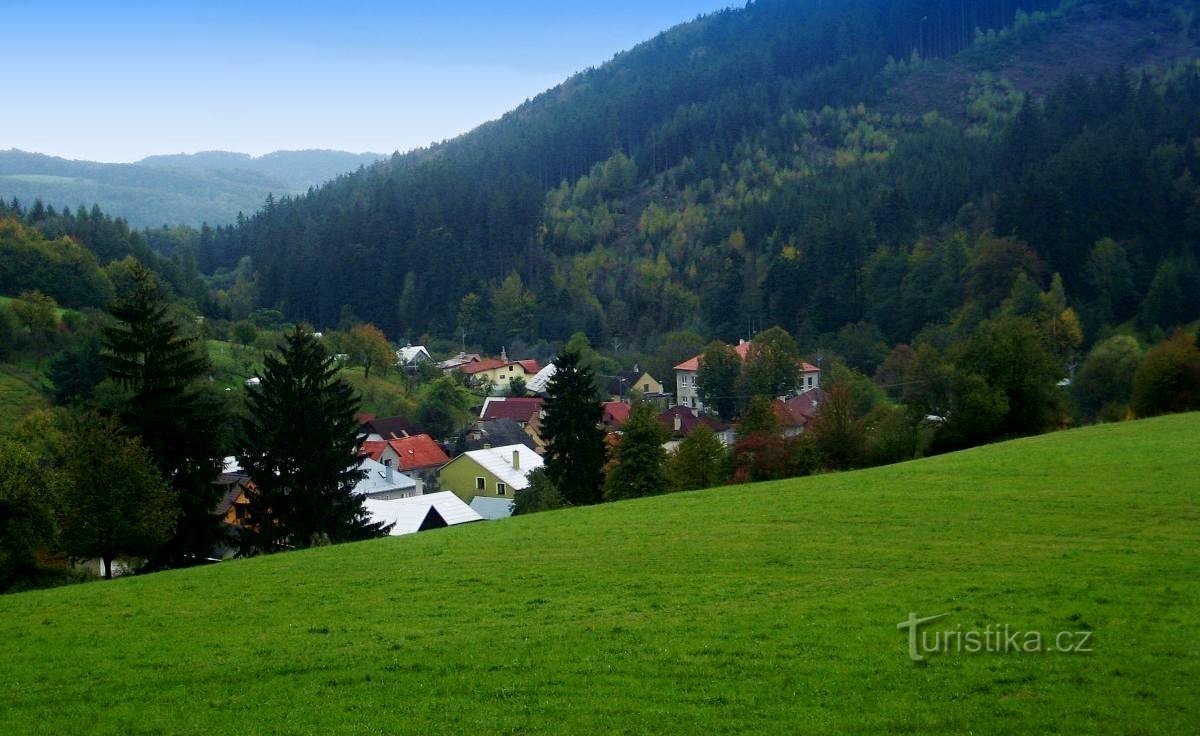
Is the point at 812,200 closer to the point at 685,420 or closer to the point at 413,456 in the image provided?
the point at 685,420

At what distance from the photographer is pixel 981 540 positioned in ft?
54.0

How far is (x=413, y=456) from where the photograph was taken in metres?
55.6

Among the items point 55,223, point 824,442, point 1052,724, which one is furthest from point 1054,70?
point 1052,724

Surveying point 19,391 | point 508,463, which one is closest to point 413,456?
point 508,463

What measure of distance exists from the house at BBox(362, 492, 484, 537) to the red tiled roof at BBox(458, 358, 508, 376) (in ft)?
160

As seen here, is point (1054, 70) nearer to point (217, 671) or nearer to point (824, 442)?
point (824, 442)

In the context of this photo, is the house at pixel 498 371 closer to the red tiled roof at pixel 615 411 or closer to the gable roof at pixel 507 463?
the red tiled roof at pixel 615 411

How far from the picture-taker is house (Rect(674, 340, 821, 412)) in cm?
7438

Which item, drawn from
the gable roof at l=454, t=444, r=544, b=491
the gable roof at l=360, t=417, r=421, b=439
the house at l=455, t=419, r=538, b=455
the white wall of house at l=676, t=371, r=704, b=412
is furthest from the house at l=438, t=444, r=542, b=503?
the white wall of house at l=676, t=371, r=704, b=412

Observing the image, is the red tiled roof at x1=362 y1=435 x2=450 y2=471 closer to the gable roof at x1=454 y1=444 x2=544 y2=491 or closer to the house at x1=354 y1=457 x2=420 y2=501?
the house at x1=354 y1=457 x2=420 y2=501

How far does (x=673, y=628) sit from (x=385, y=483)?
1438 inches

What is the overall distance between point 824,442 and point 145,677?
24061 mm

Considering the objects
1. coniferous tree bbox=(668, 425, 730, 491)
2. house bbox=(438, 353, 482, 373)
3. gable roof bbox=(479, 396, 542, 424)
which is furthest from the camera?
house bbox=(438, 353, 482, 373)

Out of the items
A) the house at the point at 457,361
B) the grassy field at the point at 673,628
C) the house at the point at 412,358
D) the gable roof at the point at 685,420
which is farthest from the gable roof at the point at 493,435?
the grassy field at the point at 673,628
